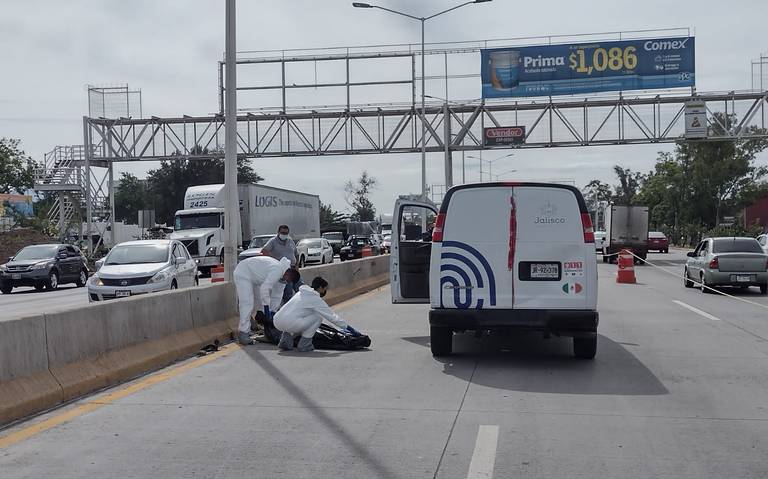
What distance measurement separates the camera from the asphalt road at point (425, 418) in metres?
5.87

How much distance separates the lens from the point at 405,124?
40.6 meters

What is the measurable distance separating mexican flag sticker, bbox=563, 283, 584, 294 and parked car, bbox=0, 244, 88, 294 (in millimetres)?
22421

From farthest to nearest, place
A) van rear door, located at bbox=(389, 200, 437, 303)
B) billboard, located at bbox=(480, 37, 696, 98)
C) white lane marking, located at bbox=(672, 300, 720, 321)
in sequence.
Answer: billboard, located at bbox=(480, 37, 696, 98) → white lane marking, located at bbox=(672, 300, 720, 321) → van rear door, located at bbox=(389, 200, 437, 303)

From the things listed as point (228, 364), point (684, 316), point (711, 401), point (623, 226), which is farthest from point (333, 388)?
point (623, 226)

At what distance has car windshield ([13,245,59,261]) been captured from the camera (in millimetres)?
28438

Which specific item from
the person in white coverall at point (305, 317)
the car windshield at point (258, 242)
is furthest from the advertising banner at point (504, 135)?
the person in white coverall at point (305, 317)

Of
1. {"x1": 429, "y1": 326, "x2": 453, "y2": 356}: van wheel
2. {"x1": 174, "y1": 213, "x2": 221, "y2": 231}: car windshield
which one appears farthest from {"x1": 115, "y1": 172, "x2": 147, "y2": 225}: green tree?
{"x1": 429, "y1": 326, "x2": 453, "y2": 356}: van wheel

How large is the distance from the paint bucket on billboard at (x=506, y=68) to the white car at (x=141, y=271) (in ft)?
72.5

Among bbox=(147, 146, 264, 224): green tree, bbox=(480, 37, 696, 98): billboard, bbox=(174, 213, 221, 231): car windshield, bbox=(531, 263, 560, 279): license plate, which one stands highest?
bbox=(480, 37, 696, 98): billboard

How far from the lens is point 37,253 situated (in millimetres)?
28672

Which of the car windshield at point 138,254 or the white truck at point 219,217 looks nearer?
the car windshield at point 138,254

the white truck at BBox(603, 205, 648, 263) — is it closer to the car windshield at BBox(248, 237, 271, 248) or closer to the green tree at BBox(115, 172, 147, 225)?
the car windshield at BBox(248, 237, 271, 248)

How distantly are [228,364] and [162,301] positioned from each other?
1170 millimetres

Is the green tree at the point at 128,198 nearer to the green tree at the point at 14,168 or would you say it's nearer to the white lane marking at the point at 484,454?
the green tree at the point at 14,168
